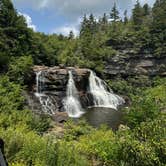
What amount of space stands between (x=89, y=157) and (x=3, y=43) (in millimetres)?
31020

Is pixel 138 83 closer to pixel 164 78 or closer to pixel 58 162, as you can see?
pixel 164 78

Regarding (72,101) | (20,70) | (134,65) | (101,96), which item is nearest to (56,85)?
(72,101)

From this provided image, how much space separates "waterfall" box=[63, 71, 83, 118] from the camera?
124ft

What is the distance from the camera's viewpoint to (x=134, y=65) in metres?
57.7

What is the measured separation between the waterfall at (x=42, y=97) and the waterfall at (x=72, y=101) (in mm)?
2174

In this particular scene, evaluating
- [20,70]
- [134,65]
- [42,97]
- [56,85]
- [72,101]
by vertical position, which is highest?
[134,65]

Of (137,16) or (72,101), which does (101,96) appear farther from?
(137,16)

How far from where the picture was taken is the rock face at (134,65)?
56219mm

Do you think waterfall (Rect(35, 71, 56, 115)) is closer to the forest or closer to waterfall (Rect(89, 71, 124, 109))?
the forest

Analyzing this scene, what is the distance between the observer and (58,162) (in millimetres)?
11484

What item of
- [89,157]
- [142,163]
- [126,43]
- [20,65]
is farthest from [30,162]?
[126,43]

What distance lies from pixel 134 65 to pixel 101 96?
15.8 metres

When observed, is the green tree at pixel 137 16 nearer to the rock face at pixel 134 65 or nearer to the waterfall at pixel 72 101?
the rock face at pixel 134 65

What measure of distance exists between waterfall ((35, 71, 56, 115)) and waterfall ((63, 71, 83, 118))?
2174mm
